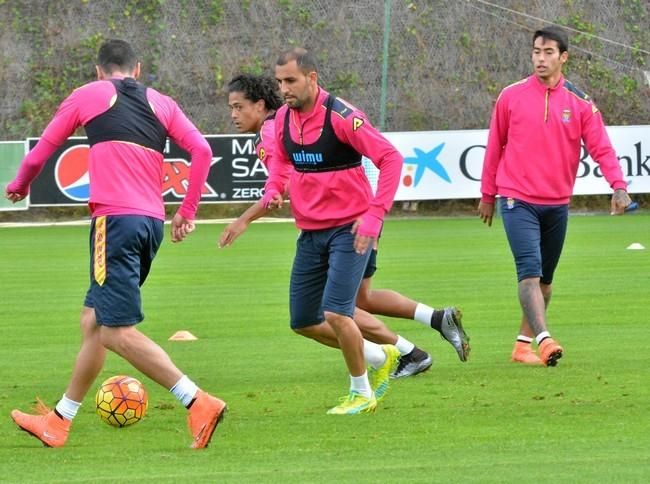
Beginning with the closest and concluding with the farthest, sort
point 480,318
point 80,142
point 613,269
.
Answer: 1. point 480,318
2. point 613,269
3. point 80,142

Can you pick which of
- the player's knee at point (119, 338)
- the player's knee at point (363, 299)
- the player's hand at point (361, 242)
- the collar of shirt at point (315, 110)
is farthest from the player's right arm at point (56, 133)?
the player's knee at point (363, 299)

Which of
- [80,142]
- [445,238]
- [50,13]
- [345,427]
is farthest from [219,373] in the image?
[50,13]

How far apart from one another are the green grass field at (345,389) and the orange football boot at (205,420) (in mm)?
73

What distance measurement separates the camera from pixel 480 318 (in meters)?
12.7

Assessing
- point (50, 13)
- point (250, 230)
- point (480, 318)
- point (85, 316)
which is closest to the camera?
point (85, 316)

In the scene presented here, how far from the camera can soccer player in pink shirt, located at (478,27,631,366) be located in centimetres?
983

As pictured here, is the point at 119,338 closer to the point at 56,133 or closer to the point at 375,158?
the point at 56,133

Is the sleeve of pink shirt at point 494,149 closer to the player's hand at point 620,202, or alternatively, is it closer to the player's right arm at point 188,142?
the player's hand at point 620,202

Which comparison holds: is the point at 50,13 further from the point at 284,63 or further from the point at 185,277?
the point at 284,63

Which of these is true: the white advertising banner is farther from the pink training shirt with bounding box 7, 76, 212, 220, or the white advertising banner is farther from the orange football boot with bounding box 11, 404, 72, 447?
the orange football boot with bounding box 11, 404, 72, 447

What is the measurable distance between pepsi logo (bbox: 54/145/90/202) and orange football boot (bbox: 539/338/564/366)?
18.9 meters

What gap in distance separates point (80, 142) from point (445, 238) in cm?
822

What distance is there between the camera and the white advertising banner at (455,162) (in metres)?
28.2

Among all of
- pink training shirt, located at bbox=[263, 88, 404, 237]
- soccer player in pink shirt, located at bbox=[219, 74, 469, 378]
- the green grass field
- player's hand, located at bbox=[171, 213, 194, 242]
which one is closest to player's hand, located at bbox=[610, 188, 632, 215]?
the green grass field
